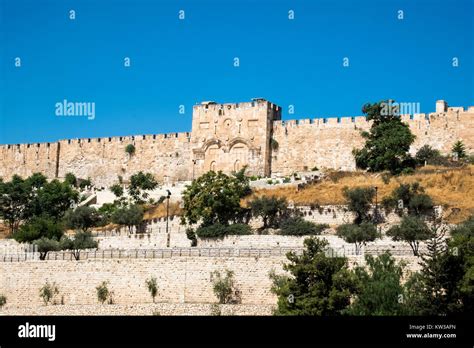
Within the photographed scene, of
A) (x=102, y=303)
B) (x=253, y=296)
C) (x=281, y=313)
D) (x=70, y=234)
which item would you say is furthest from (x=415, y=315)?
(x=70, y=234)

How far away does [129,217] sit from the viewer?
4278cm

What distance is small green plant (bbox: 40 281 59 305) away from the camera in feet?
105

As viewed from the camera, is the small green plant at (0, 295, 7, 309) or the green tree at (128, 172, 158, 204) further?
the green tree at (128, 172, 158, 204)

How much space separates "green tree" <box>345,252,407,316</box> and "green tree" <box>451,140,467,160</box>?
20.8m

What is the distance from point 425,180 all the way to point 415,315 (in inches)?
683

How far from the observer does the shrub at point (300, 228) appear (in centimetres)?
3653

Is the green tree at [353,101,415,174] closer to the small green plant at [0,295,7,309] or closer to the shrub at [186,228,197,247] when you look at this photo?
the shrub at [186,228,197,247]

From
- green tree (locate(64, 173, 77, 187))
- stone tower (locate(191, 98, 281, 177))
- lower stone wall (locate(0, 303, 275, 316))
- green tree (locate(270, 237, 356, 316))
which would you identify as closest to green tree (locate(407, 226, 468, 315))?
green tree (locate(270, 237, 356, 316))

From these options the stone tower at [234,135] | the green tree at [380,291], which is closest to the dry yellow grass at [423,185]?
the stone tower at [234,135]

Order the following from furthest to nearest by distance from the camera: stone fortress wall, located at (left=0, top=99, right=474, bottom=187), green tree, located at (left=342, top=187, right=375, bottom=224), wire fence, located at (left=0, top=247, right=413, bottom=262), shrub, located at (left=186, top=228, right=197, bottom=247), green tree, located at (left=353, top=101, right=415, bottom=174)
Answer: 1. stone fortress wall, located at (left=0, top=99, right=474, bottom=187)
2. green tree, located at (left=353, top=101, right=415, bottom=174)
3. green tree, located at (left=342, top=187, right=375, bottom=224)
4. shrub, located at (left=186, top=228, right=197, bottom=247)
5. wire fence, located at (left=0, top=247, right=413, bottom=262)

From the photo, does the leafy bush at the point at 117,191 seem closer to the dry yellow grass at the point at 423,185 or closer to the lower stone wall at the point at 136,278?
the dry yellow grass at the point at 423,185

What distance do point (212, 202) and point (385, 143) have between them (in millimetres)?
9600

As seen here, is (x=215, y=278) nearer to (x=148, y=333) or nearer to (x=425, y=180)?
(x=148, y=333)

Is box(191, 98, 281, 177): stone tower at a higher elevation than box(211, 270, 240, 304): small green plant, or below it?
higher
